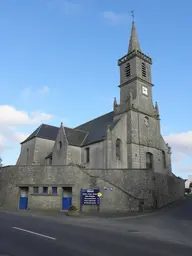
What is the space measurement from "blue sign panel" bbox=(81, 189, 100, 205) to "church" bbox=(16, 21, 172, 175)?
604 centimetres

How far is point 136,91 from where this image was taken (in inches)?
1417

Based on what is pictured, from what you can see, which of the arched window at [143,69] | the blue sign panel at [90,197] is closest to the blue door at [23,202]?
the blue sign panel at [90,197]

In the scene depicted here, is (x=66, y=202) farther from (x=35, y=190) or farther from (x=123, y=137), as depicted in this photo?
(x=123, y=137)

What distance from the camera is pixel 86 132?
38.9 meters

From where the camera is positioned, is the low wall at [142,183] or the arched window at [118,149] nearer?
the low wall at [142,183]

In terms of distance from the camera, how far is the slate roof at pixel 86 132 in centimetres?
3484

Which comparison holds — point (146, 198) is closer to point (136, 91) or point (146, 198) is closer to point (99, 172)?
point (99, 172)

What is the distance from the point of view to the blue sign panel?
23914 millimetres

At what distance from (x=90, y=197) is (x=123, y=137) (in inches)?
448

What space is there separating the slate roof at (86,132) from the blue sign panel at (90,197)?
372 inches

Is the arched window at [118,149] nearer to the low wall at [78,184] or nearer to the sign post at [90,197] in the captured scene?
the low wall at [78,184]

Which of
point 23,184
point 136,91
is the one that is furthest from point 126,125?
point 23,184

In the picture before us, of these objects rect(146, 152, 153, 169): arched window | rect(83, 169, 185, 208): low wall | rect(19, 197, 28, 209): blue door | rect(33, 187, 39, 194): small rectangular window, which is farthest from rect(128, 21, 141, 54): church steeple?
rect(19, 197, 28, 209): blue door

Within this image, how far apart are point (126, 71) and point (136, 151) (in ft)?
46.0
